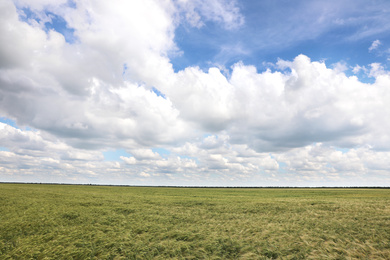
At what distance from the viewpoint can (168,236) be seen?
13820 millimetres

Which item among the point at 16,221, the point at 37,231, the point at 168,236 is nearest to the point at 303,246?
the point at 168,236

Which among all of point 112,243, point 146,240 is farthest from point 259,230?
point 112,243

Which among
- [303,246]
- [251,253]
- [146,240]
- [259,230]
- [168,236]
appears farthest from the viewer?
[259,230]

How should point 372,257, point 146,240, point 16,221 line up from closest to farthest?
1. point 372,257
2. point 146,240
3. point 16,221

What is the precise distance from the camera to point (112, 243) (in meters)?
12.2

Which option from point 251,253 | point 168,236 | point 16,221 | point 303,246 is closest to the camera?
point 251,253

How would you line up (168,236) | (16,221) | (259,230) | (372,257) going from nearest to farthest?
(372,257) < (168,236) < (259,230) < (16,221)

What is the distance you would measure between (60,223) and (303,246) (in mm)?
17004

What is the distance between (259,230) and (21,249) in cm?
1393

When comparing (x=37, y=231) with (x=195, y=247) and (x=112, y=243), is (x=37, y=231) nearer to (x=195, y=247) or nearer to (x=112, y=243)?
(x=112, y=243)

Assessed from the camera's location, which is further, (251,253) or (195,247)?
(195,247)

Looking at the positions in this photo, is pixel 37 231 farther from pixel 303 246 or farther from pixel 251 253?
pixel 303 246

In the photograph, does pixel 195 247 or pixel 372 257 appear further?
pixel 195 247

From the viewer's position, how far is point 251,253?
10.9 meters
